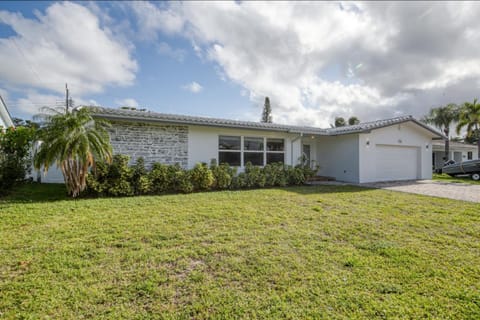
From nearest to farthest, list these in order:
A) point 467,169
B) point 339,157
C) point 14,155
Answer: point 14,155 → point 339,157 → point 467,169

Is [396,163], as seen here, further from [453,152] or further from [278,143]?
[453,152]

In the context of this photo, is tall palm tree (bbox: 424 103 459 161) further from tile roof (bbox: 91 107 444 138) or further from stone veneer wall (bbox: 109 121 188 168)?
stone veneer wall (bbox: 109 121 188 168)

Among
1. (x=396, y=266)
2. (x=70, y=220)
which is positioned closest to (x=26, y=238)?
(x=70, y=220)

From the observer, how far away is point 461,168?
15.3 m

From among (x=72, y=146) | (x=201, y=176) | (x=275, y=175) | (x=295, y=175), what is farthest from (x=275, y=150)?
(x=72, y=146)

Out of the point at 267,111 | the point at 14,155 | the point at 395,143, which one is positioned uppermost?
the point at 267,111

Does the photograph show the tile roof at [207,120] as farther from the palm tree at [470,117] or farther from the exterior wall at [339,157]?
the palm tree at [470,117]

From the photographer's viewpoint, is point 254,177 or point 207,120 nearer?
point 207,120

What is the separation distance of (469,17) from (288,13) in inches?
308

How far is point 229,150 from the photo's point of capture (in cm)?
1084

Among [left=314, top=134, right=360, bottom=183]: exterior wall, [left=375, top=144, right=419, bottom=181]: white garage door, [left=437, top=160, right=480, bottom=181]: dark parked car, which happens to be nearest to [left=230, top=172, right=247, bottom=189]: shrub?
[left=314, top=134, right=360, bottom=183]: exterior wall

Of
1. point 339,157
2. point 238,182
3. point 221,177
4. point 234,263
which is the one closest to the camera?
point 234,263

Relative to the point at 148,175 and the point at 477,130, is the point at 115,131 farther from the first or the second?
the point at 477,130

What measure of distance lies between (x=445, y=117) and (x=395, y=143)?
17.2 m
